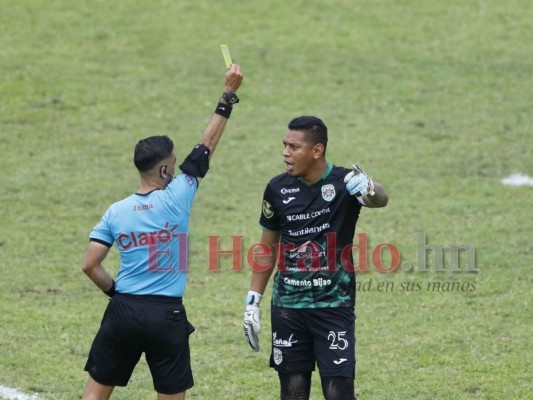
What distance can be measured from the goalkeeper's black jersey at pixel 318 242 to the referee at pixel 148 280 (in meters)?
0.84

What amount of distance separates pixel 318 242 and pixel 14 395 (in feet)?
11.0

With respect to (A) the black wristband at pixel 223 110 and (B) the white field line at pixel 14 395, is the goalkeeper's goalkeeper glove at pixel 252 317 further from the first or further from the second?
(B) the white field line at pixel 14 395

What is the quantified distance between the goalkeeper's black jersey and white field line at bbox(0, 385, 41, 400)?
2757 millimetres

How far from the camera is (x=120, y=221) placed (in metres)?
7.59

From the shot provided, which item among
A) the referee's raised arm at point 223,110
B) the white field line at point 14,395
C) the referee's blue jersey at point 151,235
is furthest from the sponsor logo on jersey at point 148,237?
the white field line at point 14,395

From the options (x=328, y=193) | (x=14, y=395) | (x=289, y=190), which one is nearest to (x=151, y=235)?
(x=289, y=190)

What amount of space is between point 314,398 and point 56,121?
1189 centimetres

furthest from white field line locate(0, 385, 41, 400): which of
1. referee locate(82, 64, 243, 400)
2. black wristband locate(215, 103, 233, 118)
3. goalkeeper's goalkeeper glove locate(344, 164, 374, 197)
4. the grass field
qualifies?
goalkeeper's goalkeeper glove locate(344, 164, 374, 197)

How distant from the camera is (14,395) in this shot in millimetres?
9680

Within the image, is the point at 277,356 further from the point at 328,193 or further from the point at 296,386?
the point at 328,193

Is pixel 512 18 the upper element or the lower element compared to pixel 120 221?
upper

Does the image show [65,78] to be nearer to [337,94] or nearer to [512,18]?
[337,94]

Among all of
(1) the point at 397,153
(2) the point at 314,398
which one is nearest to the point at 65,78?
(1) the point at 397,153

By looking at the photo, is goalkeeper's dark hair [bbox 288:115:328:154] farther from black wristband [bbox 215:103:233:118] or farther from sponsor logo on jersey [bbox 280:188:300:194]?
black wristband [bbox 215:103:233:118]
